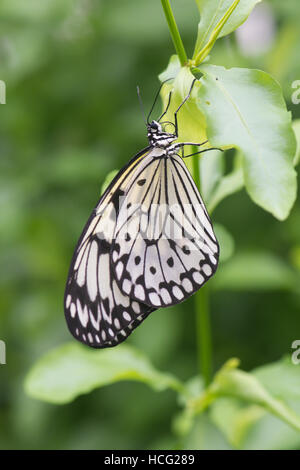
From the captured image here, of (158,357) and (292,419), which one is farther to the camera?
(158,357)

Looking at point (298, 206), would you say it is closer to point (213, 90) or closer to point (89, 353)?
point (89, 353)

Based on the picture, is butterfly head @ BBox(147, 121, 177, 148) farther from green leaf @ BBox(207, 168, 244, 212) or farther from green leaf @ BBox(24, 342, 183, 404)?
green leaf @ BBox(24, 342, 183, 404)

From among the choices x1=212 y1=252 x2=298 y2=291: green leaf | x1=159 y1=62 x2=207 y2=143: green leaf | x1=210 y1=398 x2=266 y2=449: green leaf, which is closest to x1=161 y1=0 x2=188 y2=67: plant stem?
x1=159 y1=62 x2=207 y2=143: green leaf

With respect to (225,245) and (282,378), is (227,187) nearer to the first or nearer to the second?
(225,245)

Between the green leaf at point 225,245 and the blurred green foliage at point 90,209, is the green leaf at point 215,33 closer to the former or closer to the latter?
the green leaf at point 225,245

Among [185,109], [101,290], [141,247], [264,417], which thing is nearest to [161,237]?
[141,247]
